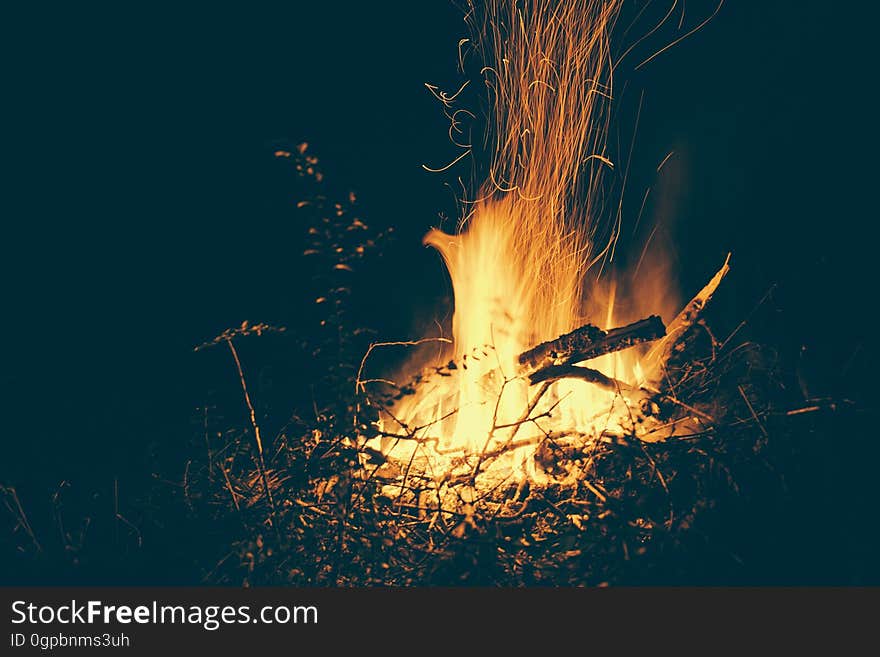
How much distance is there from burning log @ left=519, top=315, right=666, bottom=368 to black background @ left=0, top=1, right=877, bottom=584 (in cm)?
55

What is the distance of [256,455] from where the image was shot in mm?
2490

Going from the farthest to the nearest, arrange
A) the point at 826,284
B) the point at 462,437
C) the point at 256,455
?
1. the point at 826,284
2. the point at 462,437
3. the point at 256,455

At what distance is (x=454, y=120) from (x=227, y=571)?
5.42 ft

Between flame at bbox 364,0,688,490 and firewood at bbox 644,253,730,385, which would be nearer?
firewood at bbox 644,253,730,385

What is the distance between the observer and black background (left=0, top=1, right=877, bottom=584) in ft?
9.08

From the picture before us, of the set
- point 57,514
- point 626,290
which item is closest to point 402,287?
point 626,290

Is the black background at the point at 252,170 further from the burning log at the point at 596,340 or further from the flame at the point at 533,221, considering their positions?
the burning log at the point at 596,340

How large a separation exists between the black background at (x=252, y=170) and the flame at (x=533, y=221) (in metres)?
0.15

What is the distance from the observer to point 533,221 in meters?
2.90

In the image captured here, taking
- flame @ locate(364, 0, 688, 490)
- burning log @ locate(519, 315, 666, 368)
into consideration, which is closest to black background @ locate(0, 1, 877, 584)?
flame @ locate(364, 0, 688, 490)

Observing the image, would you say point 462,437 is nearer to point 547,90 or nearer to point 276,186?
point 276,186

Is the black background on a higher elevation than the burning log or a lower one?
higher

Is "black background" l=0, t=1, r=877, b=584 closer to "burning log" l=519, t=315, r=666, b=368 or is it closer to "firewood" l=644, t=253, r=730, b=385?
"firewood" l=644, t=253, r=730, b=385

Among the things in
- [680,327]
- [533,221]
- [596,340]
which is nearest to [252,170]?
[533,221]
